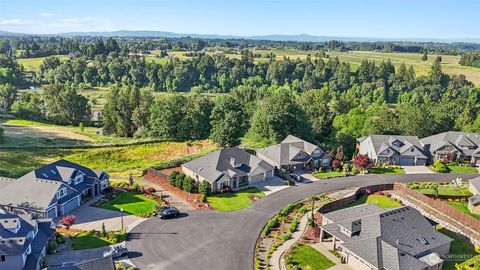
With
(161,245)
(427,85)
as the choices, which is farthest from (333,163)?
(427,85)

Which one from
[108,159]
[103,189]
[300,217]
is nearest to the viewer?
[300,217]

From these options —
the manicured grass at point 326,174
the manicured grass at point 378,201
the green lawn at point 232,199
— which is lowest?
the manicured grass at point 378,201

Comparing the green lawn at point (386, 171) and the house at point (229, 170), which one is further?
the green lawn at point (386, 171)

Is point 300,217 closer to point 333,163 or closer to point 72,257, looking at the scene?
point 333,163

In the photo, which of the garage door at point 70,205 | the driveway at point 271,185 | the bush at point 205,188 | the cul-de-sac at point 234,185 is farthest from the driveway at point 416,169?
the garage door at point 70,205

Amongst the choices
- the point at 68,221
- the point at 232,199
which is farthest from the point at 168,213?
Result: the point at 68,221

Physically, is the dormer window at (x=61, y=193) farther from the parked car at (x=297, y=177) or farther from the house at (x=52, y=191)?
the parked car at (x=297, y=177)
